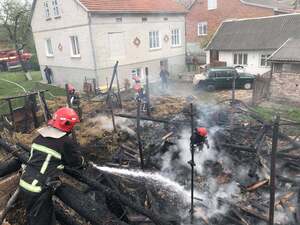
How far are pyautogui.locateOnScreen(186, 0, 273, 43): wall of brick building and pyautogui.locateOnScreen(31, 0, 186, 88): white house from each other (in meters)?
6.01

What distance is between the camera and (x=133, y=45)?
81.1 feet

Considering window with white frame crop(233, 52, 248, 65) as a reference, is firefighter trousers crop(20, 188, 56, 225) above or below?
above

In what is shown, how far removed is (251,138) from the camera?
10789mm

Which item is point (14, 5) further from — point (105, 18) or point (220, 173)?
point (220, 173)

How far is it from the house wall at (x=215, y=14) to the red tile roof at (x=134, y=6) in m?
6.18

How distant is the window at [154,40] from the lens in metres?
26.6

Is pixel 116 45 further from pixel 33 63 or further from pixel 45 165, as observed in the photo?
pixel 33 63

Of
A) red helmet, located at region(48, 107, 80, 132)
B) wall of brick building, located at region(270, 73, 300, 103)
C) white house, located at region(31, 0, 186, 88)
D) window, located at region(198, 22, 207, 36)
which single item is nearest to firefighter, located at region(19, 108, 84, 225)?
red helmet, located at region(48, 107, 80, 132)

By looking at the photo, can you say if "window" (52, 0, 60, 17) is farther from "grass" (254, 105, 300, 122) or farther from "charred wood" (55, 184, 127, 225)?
"charred wood" (55, 184, 127, 225)

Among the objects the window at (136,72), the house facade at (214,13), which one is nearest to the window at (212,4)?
the house facade at (214,13)

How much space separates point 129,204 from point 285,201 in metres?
5.24

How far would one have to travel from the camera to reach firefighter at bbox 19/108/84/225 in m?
4.08

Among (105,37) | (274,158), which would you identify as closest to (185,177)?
(274,158)

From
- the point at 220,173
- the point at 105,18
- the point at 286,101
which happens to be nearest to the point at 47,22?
the point at 105,18
